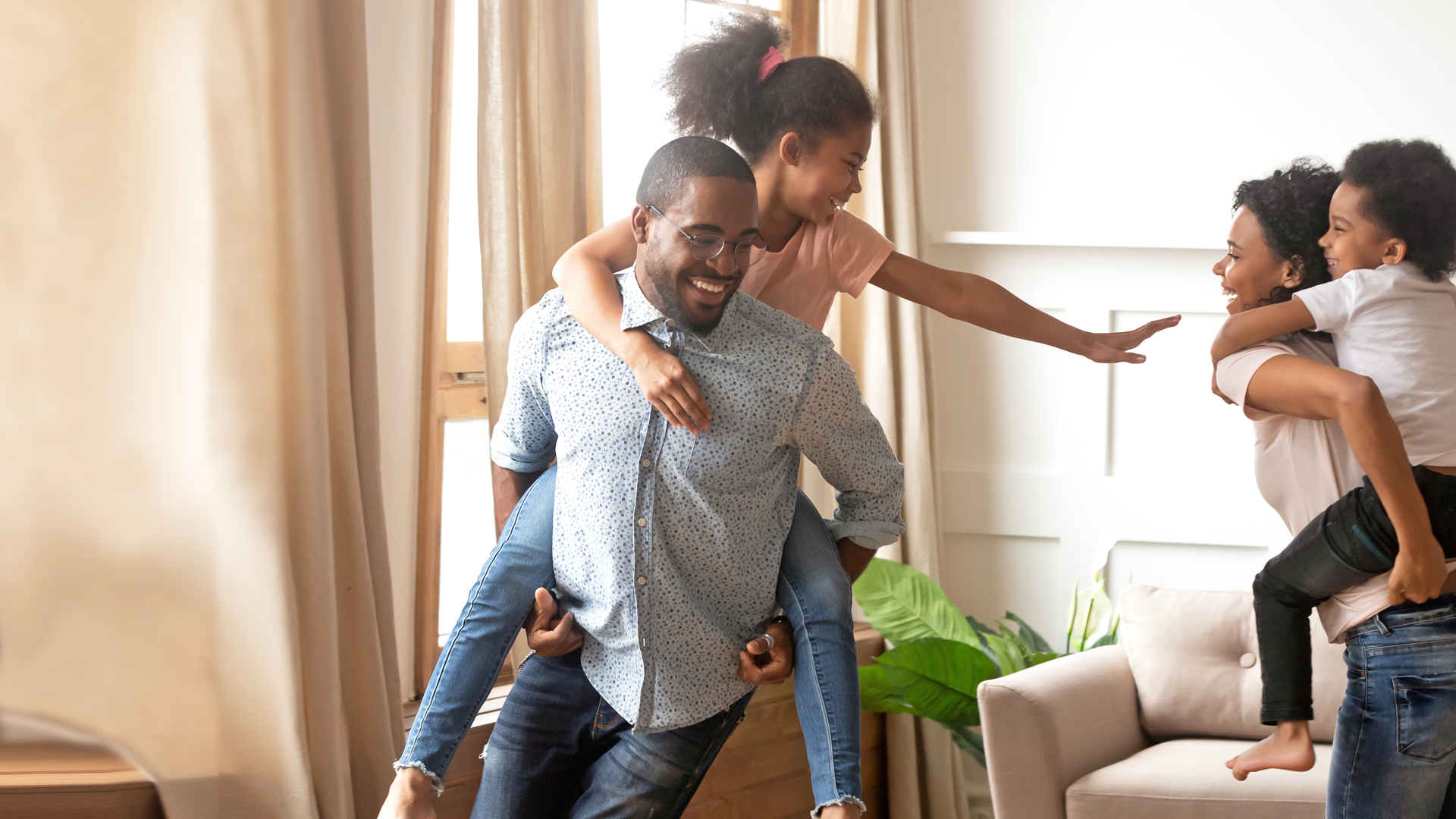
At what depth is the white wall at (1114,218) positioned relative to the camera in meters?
3.02

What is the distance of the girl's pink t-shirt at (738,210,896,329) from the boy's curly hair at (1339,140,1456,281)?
25.6 inches

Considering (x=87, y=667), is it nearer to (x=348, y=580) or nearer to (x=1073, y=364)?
(x=348, y=580)

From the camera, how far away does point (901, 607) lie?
2758 millimetres

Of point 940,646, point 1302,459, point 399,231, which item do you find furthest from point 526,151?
point 1302,459

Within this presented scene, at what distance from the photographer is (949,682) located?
2.53 m

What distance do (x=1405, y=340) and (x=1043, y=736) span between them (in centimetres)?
114

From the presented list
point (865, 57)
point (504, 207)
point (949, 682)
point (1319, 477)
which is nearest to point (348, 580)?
point (504, 207)

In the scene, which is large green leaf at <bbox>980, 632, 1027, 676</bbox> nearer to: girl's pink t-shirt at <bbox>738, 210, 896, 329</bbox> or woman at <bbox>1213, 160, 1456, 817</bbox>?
woman at <bbox>1213, 160, 1456, 817</bbox>

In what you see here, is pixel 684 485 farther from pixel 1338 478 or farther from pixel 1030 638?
pixel 1030 638

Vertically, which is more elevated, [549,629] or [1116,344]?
[1116,344]

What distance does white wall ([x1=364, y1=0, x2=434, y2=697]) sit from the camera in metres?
2.16

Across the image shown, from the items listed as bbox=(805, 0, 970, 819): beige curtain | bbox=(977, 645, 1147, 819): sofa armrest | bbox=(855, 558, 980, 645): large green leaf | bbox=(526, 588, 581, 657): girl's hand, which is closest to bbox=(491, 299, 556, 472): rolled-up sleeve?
bbox=(526, 588, 581, 657): girl's hand

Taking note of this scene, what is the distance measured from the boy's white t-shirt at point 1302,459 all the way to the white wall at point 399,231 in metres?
1.55

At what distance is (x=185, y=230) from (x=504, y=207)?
63 cm
